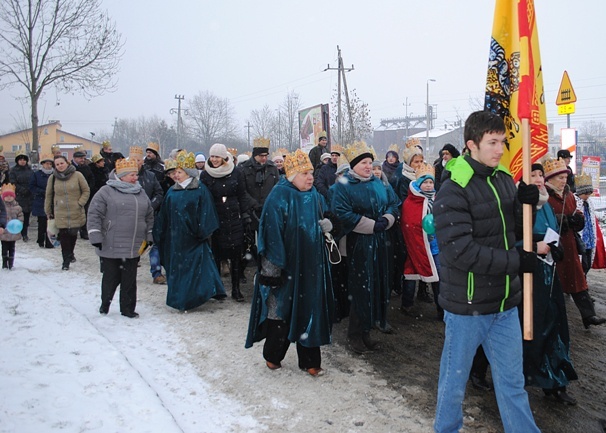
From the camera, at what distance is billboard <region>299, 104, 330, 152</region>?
23.7 meters

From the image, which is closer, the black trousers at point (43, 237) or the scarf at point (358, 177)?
the scarf at point (358, 177)

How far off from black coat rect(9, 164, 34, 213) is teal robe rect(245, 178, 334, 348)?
428 inches

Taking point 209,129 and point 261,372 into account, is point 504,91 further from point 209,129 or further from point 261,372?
point 209,129

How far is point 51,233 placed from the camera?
385 inches

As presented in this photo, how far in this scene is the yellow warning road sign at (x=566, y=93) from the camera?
12.6 m

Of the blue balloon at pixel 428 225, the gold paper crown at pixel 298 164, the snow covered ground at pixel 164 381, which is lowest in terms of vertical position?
the snow covered ground at pixel 164 381

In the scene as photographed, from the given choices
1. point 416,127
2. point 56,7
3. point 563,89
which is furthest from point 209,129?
point 563,89

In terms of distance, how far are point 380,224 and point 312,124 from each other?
1978 centimetres

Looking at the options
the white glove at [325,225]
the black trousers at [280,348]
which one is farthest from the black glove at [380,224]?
the black trousers at [280,348]

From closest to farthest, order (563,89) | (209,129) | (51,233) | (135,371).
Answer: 1. (135,371)
2. (51,233)
3. (563,89)
4. (209,129)

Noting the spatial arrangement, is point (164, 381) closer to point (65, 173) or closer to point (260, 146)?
point (260, 146)

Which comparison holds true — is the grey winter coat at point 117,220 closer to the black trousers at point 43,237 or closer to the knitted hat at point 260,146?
the knitted hat at point 260,146

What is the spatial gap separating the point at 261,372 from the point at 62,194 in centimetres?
661

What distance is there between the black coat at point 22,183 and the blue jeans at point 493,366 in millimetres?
12935
